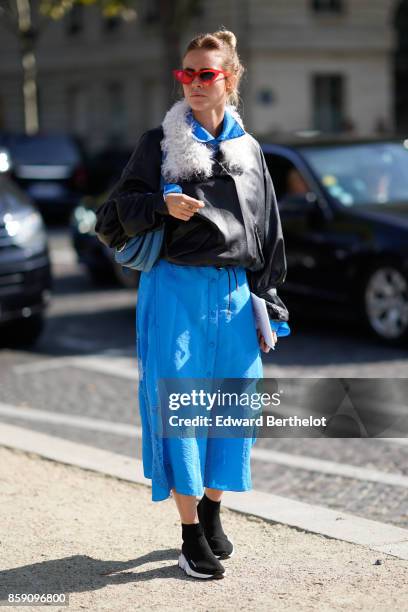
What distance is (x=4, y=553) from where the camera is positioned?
451 cm

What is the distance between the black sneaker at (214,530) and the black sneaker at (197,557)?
0.41 ft

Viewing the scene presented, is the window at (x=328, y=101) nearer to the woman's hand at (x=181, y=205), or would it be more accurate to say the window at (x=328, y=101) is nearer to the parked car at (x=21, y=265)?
the parked car at (x=21, y=265)

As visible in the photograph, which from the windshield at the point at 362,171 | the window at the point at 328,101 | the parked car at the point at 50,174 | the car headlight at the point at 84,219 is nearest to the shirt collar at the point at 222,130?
the windshield at the point at 362,171

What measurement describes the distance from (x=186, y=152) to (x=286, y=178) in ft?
20.3

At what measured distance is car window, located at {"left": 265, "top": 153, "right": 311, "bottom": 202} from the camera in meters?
10.1

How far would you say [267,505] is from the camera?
5.14m

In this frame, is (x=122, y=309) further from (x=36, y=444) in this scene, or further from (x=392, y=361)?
(x=36, y=444)

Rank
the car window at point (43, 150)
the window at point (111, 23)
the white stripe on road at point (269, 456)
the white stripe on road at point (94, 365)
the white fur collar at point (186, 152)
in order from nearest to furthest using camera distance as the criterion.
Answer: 1. the white fur collar at point (186, 152)
2. the white stripe on road at point (269, 456)
3. the white stripe on road at point (94, 365)
4. the car window at point (43, 150)
5. the window at point (111, 23)

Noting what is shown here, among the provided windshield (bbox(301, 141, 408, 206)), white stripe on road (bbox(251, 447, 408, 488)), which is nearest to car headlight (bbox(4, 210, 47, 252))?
windshield (bbox(301, 141, 408, 206))

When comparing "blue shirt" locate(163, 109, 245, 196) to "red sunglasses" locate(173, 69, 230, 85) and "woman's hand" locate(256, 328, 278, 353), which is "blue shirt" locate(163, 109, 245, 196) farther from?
"woman's hand" locate(256, 328, 278, 353)

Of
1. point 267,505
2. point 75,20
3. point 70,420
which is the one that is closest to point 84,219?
point 70,420

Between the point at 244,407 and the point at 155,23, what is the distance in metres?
34.0

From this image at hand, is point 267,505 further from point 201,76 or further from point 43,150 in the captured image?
point 43,150

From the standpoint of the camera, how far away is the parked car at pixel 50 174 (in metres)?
21.9
